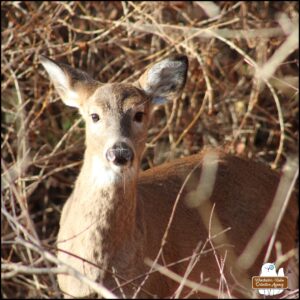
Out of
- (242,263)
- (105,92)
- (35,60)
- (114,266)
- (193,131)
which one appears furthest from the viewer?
(193,131)

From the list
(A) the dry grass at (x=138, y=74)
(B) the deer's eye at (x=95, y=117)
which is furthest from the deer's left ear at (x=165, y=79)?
(A) the dry grass at (x=138, y=74)

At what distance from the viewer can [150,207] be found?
612cm

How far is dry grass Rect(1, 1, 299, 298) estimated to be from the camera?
24.5 ft

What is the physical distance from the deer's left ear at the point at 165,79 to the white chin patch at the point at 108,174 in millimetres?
933

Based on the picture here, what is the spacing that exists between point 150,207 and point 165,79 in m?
0.90

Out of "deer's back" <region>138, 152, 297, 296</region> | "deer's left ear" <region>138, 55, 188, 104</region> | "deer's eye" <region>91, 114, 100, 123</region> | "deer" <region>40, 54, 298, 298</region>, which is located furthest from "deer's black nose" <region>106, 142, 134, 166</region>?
"deer's left ear" <region>138, 55, 188, 104</region>

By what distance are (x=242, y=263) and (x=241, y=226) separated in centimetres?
33

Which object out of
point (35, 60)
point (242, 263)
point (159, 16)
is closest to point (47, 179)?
point (35, 60)

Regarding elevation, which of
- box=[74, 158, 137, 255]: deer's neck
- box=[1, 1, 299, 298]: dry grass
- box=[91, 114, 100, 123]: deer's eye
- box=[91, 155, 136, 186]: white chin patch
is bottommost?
box=[74, 158, 137, 255]: deer's neck

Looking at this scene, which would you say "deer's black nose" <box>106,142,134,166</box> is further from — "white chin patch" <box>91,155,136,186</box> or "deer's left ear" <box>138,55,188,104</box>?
"deer's left ear" <box>138,55,188,104</box>

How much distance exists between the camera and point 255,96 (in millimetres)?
7867

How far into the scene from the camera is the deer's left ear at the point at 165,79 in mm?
6156

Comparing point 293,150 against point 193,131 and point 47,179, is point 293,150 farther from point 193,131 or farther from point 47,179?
point 47,179

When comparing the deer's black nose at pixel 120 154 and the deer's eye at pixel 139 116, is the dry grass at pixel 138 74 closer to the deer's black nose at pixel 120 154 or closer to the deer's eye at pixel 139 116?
the deer's eye at pixel 139 116
